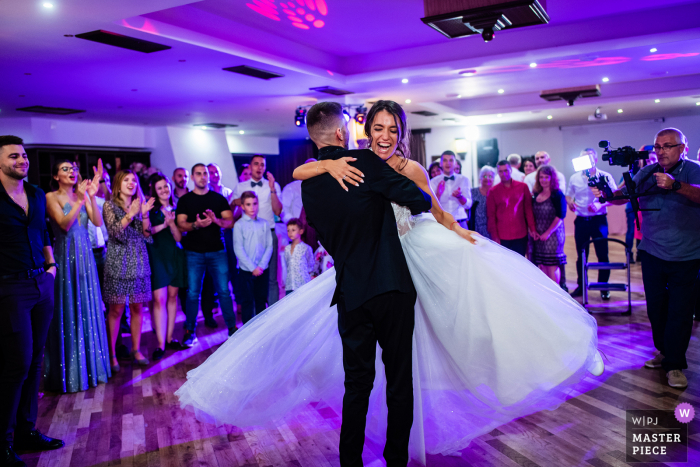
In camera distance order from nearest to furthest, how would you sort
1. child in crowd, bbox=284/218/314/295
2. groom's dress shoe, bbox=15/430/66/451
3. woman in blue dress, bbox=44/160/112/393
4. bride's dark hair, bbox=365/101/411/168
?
bride's dark hair, bbox=365/101/411/168 < groom's dress shoe, bbox=15/430/66/451 < woman in blue dress, bbox=44/160/112/393 < child in crowd, bbox=284/218/314/295

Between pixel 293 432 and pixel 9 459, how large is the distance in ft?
4.79

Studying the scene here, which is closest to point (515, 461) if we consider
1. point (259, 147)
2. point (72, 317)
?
point (72, 317)

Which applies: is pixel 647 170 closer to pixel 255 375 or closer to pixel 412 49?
pixel 255 375

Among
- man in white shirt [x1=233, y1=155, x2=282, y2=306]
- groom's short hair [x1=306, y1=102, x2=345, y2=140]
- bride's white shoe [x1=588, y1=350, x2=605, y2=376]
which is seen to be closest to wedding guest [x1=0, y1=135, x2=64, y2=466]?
groom's short hair [x1=306, y1=102, x2=345, y2=140]

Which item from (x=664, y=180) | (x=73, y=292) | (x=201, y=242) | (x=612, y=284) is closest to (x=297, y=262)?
(x=201, y=242)

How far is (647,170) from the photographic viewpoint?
3670 millimetres

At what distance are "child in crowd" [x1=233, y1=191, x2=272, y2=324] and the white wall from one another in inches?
416

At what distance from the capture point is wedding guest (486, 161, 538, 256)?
5.80m

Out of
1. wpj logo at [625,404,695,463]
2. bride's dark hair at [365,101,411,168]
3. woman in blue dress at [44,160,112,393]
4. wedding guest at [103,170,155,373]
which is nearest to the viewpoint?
bride's dark hair at [365,101,411,168]

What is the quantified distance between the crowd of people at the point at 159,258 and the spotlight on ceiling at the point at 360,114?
3.99 meters

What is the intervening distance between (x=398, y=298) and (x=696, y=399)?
232 centimetres

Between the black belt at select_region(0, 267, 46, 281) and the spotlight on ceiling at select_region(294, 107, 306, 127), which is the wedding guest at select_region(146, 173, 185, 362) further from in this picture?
the spotlight on ceiling at select_region(294, 107, 306, 127)

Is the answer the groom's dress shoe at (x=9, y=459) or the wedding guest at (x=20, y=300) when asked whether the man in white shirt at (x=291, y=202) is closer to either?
the wedding guest at (x=20, y=300)

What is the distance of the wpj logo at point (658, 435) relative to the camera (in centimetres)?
254
